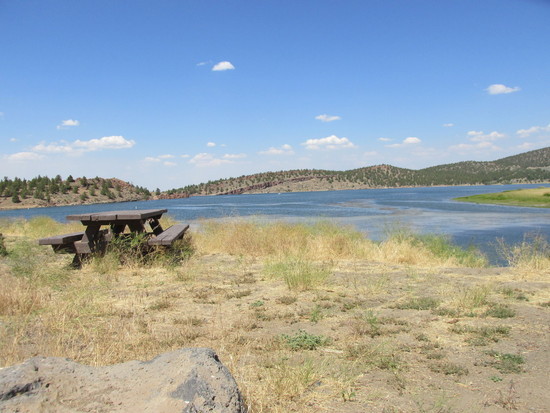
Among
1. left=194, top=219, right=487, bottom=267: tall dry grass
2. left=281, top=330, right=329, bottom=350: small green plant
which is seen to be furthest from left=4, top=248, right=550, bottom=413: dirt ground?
left=194, top=219, right=487, bottom=267: tall dry grass

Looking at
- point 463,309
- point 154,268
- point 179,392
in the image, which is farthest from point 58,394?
point 154,268

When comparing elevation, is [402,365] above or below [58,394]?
below

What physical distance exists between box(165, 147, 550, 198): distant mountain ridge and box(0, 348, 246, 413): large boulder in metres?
111

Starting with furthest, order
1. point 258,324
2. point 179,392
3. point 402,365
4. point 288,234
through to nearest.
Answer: point 288,234 → point 258,324 → point 402,365 → point 179,392

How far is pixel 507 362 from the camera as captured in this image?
364cm

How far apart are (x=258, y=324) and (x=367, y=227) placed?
57.4ft

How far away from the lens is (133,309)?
5.41 meters

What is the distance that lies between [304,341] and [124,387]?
2.15 metres

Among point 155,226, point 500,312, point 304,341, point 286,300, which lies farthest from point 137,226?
point 500,312

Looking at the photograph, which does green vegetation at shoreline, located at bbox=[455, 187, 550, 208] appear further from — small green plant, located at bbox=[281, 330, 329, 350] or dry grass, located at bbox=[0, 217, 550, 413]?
small green plant, located at bbox=[281, 330, 329, 350]

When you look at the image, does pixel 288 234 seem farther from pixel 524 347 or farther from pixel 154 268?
pixel 524 347

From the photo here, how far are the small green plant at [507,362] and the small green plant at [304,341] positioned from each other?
1493mm

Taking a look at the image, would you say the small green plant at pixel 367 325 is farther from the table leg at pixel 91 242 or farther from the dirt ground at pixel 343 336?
the table leg at pixel 91 242

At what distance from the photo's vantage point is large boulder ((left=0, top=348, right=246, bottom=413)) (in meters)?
2.11
